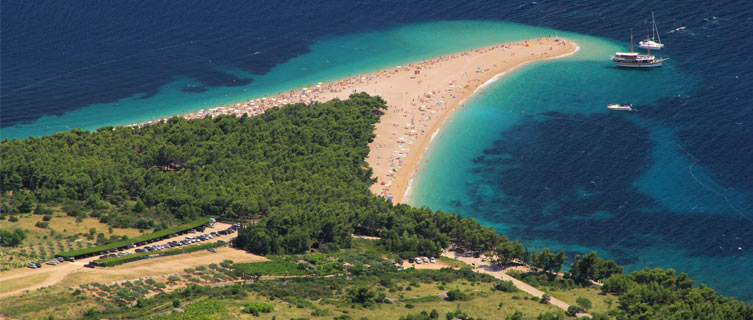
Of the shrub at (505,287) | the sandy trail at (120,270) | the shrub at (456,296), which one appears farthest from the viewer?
the shrub at (505,287)

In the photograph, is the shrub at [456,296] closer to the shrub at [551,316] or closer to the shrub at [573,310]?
the shrub at [551,316]

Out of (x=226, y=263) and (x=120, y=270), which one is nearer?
(x=120, y=270)

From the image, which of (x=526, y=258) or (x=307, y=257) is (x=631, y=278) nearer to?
(x=526, y=258)

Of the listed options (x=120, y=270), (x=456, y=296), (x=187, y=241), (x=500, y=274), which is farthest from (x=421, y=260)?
(x=120, y=270)

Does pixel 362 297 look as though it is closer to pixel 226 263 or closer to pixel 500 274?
pixel 226 263

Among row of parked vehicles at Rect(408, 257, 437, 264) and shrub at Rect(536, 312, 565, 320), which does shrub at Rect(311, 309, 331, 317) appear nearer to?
shrub at Rect(536, 312, 565, 320)

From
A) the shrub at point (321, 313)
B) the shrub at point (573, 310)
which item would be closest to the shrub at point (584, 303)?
the shrub at point (573, 310)

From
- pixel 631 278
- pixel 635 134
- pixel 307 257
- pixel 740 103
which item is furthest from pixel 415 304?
pixel 740 103

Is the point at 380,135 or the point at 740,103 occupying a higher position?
the point at 740,103

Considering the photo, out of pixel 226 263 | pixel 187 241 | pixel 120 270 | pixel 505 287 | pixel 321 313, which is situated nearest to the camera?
pixel 321 313
